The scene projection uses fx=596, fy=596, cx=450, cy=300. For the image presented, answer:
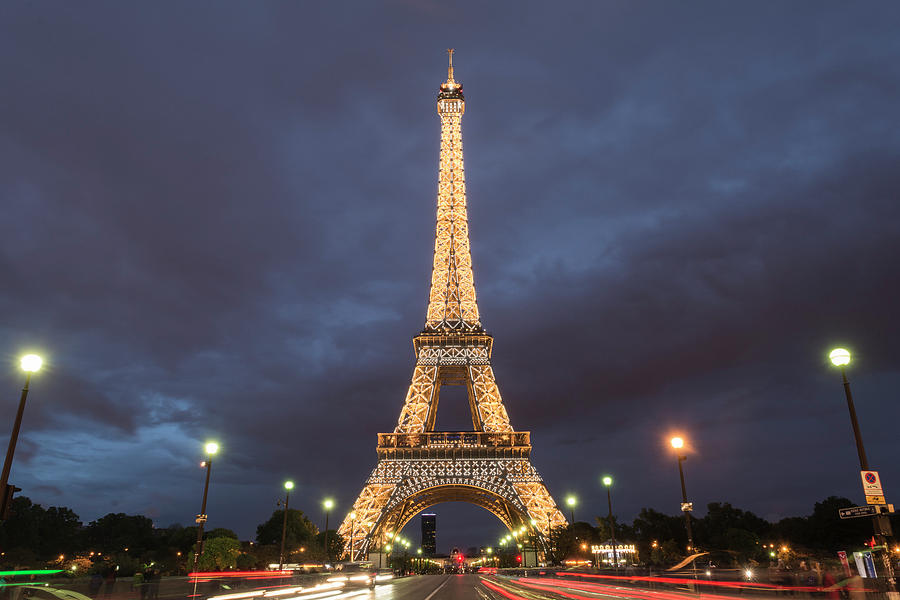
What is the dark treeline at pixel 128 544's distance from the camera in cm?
6362

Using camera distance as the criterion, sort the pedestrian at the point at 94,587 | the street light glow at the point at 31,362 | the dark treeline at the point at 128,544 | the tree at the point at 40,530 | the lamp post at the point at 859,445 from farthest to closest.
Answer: the tree at the point at 40,530 → the dark treeline at the point at 128,544 → the pedestrian at the point at 94,587 → the street light glow at the point at 31,362 → the lamp post at the point at 859,445

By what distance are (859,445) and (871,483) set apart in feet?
3.17

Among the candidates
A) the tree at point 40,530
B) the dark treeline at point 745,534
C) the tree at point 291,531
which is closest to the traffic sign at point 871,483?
the dark treeline at point 745,534

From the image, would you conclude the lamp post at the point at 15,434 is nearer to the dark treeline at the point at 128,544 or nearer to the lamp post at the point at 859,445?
the lamp post at the point at 859,445

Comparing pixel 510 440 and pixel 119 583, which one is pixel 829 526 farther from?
pixel 119 583

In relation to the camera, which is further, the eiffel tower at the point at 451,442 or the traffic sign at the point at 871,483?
the eiffel tower at the point at 451,442

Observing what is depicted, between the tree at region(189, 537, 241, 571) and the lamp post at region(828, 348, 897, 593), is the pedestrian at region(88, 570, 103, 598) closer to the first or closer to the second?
the lamp post at region(828, 348, 897, 593)

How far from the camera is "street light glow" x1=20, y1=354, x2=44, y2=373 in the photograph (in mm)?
17859

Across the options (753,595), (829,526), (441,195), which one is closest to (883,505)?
(753,595)

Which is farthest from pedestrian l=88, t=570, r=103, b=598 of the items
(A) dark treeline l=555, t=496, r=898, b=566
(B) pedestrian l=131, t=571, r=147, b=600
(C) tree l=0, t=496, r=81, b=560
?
(C) tree l=0, t=496, r=81, b=560

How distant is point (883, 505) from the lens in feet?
44.7

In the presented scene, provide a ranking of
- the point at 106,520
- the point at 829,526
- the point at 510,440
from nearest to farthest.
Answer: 1. the point at 510,440
2. the point at 829,526
3. the point at 106,520

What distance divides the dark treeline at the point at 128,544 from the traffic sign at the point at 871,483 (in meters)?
57.5

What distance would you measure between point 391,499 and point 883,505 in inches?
2188
